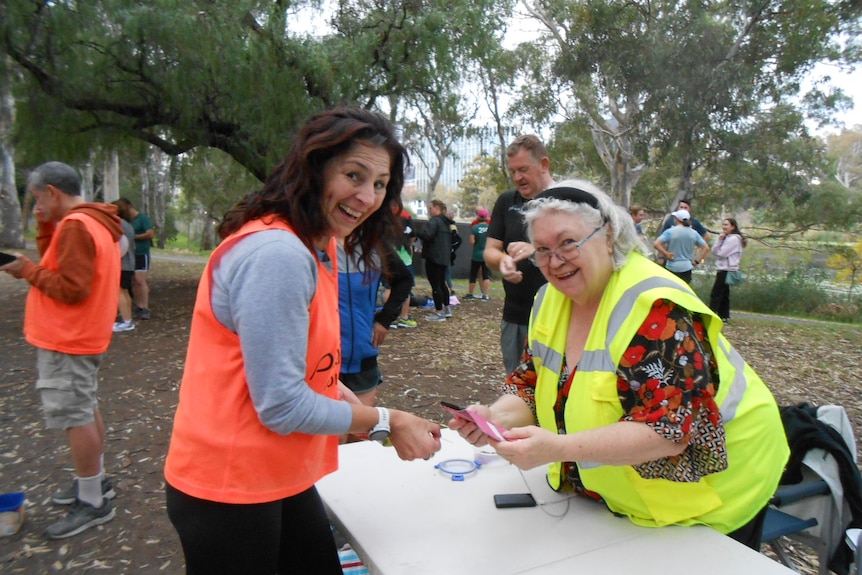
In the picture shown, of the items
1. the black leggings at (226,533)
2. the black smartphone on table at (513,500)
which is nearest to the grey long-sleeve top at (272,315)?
the black leggings at (226,533)

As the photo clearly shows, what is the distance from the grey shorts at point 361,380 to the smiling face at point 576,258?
4.97 ft

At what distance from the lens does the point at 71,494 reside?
11.4ft

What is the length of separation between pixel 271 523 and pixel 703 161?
1897cm

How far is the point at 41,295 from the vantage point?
3049 mm

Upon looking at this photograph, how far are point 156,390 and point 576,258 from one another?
196 inches

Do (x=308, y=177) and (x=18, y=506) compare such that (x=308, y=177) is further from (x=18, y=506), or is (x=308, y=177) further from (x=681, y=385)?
(x=18, y=506)

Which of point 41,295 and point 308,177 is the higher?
point 308,177

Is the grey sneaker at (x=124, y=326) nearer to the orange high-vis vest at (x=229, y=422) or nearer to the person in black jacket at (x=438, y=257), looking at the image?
the person in black jacket at (x=438, y=257)

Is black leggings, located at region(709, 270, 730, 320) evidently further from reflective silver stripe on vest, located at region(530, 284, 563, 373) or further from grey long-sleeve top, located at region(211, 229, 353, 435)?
grey long-sleeve top, located at region(211, 229, 353, 435)

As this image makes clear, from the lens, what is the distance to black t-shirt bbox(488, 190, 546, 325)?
11.4ft

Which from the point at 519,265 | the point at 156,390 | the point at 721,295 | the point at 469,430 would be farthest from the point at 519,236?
the point at 721,295

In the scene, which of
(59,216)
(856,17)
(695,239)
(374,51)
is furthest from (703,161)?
(59,216)

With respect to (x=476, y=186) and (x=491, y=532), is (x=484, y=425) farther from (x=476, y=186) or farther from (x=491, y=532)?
(x=476, y=186)

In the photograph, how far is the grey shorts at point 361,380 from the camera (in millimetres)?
3062
